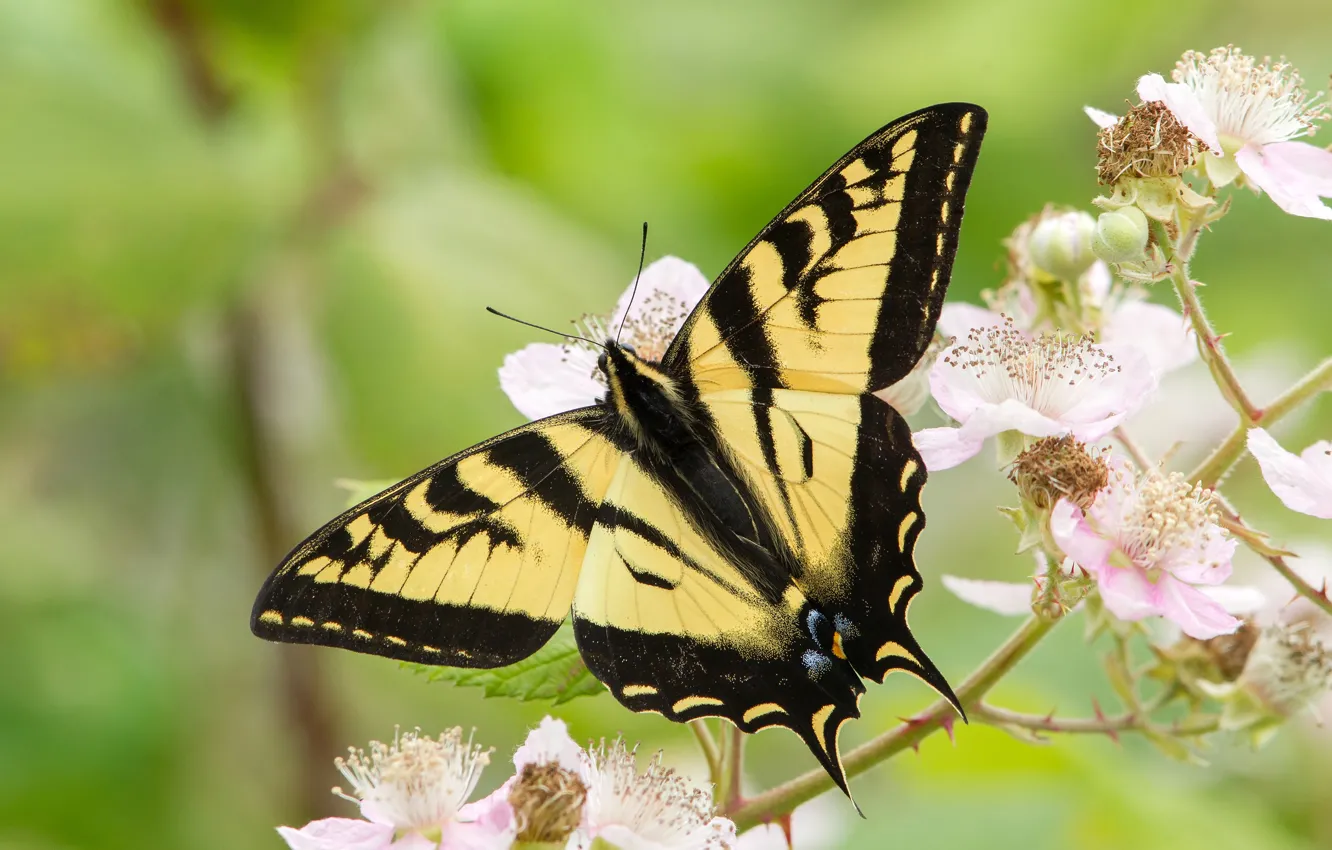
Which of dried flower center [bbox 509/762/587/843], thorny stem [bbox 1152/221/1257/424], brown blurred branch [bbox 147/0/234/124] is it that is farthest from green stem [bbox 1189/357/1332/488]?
brown blurred branch [bbox 147/0/234/124]

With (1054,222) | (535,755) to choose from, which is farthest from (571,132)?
(535,755)

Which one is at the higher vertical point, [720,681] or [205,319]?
[205,319]

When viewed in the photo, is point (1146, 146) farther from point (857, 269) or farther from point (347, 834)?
point (347, 834)

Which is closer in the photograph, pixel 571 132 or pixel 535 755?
pixel 535 755

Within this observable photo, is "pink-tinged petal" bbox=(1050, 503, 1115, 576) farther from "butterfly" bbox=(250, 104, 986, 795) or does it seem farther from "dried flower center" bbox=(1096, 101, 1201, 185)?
"dried flower center" bbox=(1096, 101, 1201, 185)

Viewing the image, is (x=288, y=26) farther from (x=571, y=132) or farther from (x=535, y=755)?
(x=535, y=755)

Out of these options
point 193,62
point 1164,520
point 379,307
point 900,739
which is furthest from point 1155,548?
point 193,62
